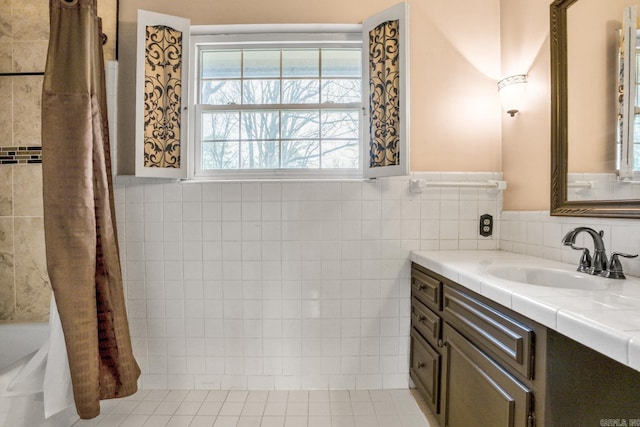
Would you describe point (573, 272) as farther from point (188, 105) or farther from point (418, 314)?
point (188, 105)

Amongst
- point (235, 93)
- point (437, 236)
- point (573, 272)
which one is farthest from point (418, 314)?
point (235, 93)

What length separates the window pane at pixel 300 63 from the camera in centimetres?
203

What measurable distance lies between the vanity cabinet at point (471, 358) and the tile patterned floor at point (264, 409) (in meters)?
0.21

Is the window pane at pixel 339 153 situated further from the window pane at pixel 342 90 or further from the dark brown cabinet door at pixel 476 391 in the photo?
the dark brown cabinet door at pixel 476 391

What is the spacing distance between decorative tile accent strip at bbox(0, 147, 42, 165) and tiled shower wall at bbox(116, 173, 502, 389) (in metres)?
0.51

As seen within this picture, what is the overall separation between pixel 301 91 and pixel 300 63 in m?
0.19

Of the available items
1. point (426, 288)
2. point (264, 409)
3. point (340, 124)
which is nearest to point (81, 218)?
point (264, 409)

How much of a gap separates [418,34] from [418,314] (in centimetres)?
179

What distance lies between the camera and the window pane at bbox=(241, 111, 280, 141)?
6.66ft

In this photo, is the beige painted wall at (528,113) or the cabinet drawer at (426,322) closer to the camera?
the cabinet drawer at (426,322)

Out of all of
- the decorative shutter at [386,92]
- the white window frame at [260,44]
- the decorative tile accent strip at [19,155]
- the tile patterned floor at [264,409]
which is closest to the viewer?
the tile patterned floor at [264,409]

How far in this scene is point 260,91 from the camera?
2.03m

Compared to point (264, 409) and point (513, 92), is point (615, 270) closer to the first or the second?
point (513, 92)

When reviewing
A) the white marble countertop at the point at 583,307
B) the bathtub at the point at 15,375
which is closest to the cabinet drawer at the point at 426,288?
the white marble countertop at the point at 583,307
